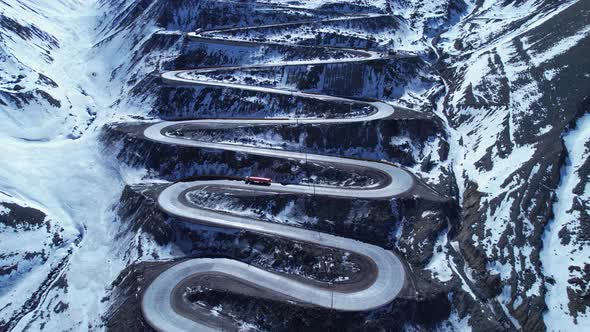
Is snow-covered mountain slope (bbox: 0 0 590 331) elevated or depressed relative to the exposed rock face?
elevated

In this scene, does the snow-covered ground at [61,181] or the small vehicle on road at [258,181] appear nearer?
the snow-covered ground at [61,181]

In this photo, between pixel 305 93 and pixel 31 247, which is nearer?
pixel 31 247

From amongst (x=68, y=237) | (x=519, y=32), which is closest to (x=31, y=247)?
(x=68, y=237)

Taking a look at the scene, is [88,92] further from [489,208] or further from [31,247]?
[489,208]

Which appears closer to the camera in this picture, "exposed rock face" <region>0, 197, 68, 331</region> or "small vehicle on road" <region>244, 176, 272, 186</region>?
"exposed rock face" <region>0, 197, 68, 331</region>

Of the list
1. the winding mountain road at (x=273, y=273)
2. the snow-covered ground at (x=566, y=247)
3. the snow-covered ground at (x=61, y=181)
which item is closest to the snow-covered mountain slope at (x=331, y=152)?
the snow-covered ground at (x=566, y=247)

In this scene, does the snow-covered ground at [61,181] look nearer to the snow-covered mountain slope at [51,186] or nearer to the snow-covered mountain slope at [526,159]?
the snow-covered mountain slope at [51,186]

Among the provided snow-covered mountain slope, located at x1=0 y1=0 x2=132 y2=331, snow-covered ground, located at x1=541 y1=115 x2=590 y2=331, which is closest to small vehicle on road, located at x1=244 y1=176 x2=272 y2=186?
snow-covered mountain slope, located at x1=0 y1=0 x2=132 y2=331

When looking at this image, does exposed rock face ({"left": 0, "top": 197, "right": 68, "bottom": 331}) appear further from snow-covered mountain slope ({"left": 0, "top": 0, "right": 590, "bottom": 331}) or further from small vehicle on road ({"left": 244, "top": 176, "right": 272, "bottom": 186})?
small vehicle on road ({"left": 244, "top": 176, "right": 272, "bottom": 186})
